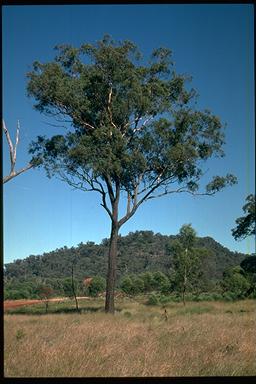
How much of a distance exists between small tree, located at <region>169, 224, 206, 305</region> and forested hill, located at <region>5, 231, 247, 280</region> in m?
1.21

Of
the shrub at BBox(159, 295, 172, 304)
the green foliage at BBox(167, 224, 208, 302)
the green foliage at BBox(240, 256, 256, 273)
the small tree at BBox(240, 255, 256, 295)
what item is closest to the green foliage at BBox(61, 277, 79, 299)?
the shrub at BBox(159, 295, 172, 304)

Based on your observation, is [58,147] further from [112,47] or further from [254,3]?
[254,3]

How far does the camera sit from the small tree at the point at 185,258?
30.5 meters

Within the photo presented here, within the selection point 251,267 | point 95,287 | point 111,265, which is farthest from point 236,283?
point 95,287

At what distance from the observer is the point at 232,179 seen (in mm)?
19766

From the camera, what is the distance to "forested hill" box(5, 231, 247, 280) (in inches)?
1465

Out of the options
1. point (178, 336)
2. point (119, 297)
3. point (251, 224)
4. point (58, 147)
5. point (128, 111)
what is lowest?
point (119, 297)

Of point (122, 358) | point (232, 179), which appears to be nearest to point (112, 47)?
point (232, 179)

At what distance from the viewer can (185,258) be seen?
30.4 meters

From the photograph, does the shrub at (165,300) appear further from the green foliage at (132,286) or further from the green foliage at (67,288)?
the green foliage at (67,288)

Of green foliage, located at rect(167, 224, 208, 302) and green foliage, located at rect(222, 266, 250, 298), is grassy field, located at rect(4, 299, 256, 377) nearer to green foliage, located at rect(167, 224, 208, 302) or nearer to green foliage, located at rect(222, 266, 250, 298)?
green foliage, located at rect(222, 266, 250, 298)

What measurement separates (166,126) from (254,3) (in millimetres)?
15163

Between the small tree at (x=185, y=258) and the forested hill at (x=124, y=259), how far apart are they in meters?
1.21

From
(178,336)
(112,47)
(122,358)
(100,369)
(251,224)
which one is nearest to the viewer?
(100,369)
